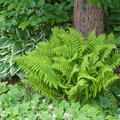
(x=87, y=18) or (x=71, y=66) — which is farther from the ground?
(x=87, y=18)

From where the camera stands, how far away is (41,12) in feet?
15.8

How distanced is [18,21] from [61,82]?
148cm

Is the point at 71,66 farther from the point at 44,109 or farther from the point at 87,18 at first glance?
the point at 87,18

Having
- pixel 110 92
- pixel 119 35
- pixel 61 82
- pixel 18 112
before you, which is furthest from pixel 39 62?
pixel 119 35

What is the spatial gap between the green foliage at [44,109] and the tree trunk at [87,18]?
1.06m

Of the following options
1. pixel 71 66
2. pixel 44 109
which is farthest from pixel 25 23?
pixel 44 109

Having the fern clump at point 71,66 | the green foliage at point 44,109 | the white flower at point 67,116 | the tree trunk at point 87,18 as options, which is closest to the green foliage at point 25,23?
the tree trunk at point 87,18

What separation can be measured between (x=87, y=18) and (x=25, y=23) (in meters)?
0.89

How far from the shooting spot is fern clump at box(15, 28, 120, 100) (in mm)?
3848

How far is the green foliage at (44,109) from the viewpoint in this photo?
367 cm

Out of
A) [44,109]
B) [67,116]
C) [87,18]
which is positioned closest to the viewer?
[67,116]

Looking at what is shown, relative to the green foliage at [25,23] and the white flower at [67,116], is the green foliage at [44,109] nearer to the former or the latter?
the white flower at [67,116]

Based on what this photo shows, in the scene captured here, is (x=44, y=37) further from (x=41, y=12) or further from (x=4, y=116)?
(x=4, y=116)

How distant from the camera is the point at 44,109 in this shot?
390cm
